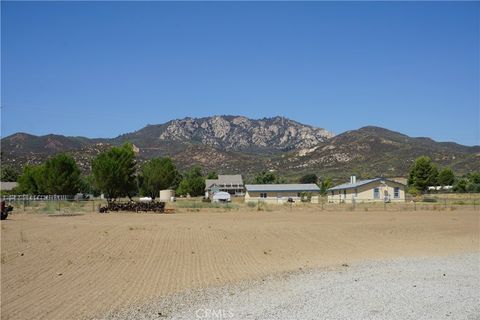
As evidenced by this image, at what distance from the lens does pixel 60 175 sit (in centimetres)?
7231

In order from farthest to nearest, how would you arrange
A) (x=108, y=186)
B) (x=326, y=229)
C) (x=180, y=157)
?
(x=180, y=157)
(x=108, y=186)
(x=326, y=229)

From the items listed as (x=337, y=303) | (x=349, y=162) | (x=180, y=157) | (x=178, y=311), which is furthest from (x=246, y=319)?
(x=180, y=157)

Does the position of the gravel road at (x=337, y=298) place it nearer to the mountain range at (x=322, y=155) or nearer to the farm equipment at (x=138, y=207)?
the farm equipment at (x=138, y=207)

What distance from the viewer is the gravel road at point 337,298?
34.9 ft

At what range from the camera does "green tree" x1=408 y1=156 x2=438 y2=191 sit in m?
91.4

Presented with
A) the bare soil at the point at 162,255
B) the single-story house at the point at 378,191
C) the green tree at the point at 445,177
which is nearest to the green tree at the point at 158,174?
the single-story house at the point at 378,191

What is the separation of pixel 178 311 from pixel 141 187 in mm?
88516

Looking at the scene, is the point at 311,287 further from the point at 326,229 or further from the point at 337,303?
the point at 326,229

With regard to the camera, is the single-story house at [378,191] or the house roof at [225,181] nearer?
the single-story house at [378,191]

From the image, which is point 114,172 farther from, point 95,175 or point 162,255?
point 162,255

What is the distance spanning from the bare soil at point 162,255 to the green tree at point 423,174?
198 feet

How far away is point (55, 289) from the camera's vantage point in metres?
12.8

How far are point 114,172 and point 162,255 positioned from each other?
167 feet

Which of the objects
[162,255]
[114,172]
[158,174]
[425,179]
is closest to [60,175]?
[114,172]
